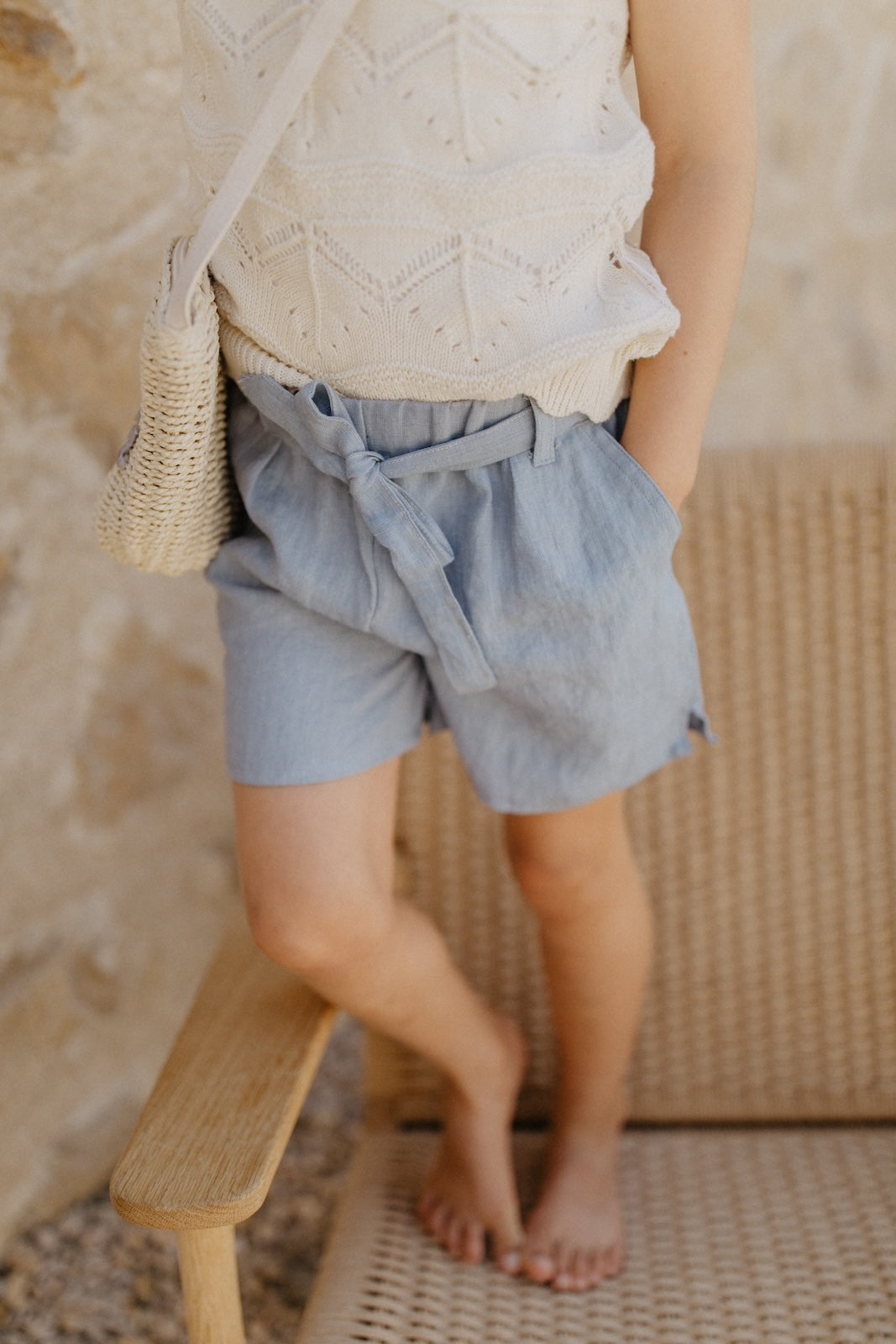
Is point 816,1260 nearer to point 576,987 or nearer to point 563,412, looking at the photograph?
point 576,987

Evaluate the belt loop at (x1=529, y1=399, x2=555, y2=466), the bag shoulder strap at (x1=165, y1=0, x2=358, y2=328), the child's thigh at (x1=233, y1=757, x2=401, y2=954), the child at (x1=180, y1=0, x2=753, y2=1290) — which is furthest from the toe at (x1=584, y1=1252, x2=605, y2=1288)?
the bag shoulder strap at (x1=165, y1=0, x2=358, y2=328)

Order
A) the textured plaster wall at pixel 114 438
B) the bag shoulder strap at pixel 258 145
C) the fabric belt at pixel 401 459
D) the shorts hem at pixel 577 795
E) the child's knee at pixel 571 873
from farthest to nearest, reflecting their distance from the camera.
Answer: the textured plaster wall at pixel 114 438
the child's knee at pixel 571 873
the shorts hem at pixel 577 795
the fabric belt at pixel 401 459
the bag shoulder strap at pixel 258 145

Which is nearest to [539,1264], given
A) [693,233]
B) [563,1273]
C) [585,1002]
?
[563,1273]

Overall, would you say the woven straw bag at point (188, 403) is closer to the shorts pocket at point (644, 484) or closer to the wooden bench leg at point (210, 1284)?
the shorts pocket at point (644, 484)

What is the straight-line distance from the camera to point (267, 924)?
2.90ft

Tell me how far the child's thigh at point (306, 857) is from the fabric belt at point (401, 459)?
18 centimetres

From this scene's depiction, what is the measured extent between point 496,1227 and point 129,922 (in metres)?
0.63

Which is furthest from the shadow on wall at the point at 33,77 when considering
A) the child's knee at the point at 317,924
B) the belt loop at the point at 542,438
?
the child's knee at the point at 317,924

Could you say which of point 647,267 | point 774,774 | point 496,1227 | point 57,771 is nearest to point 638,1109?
point 496,1227

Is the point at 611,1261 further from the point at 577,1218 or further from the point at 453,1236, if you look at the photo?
the point at 453,1236

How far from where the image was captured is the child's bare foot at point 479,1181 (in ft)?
3.63

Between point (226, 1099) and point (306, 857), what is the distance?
0.62 feet

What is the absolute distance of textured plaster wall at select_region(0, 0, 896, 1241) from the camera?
1.19m

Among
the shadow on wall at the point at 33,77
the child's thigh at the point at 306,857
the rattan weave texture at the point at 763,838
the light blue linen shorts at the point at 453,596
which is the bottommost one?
the rattan weave texture at the point at 763,838
